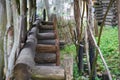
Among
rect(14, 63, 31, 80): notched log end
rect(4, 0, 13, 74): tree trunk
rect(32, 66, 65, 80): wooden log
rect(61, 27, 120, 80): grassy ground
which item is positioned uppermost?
rect(4, 0, 13, 74): tree trunk

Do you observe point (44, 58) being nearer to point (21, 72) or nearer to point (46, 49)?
point (46, 49)

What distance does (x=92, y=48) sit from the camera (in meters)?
4.73

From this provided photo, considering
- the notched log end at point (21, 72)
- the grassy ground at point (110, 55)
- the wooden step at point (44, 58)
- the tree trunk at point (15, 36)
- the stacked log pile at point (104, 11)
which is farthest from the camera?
the stacked log pile at point (104, 11)

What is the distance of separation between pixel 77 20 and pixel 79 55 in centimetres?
74

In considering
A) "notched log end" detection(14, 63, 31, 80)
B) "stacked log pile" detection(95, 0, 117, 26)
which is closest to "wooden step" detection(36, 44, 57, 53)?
"notched log end" detection(14, 63, 31, 80)

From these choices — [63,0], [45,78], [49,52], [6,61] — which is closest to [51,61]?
[49,52]

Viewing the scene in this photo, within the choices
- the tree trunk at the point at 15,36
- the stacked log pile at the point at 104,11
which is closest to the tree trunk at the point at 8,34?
the tree trunk at the point at 15,36

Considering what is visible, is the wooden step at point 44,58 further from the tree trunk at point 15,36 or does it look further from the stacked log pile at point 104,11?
the stacked log pile at point 104,11

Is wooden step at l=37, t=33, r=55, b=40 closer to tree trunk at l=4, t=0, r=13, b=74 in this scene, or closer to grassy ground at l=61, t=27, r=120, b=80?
grassy ground at l=61, t=27, r=120, b=80

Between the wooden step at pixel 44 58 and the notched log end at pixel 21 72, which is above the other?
the notched log end at pixel 21 72

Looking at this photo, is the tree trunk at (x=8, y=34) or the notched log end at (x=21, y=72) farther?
the tree trunk at (x=8, y=34)

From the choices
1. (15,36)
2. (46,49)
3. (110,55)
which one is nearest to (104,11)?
(110,55)

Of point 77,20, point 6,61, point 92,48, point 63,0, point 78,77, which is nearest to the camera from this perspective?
point 6,61

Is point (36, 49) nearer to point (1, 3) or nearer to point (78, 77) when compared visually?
point (1, 3)
